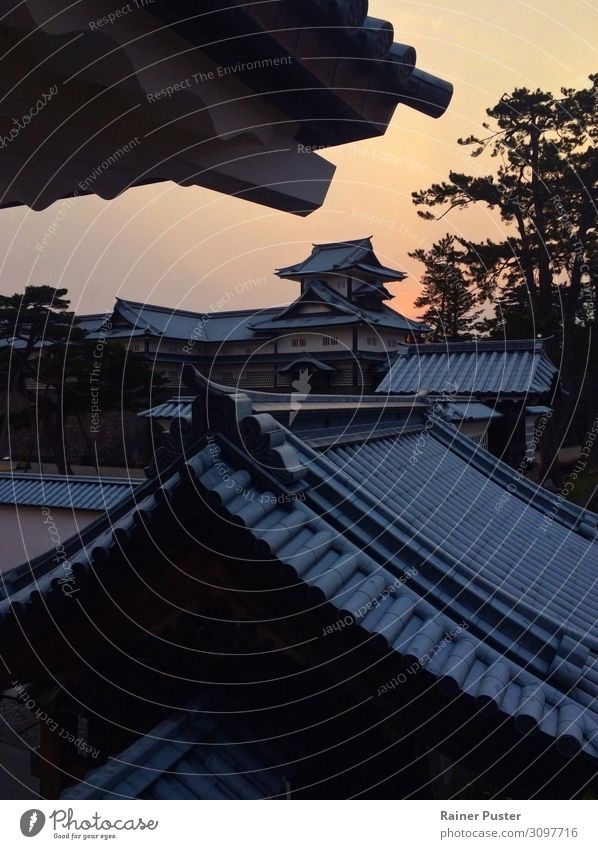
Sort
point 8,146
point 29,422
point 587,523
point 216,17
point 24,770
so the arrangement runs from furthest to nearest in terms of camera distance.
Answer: point 29,422 < point 24,770 < point 587,523 < point 8,146 < point 216,17

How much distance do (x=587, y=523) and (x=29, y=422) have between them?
19.5 m

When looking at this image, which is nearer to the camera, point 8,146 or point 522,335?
point 8,146

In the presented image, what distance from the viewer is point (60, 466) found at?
22.1m

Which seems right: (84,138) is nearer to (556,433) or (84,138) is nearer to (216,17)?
(216,17)

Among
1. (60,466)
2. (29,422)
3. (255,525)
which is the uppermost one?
(29,422)

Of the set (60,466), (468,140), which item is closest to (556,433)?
(468,140)
